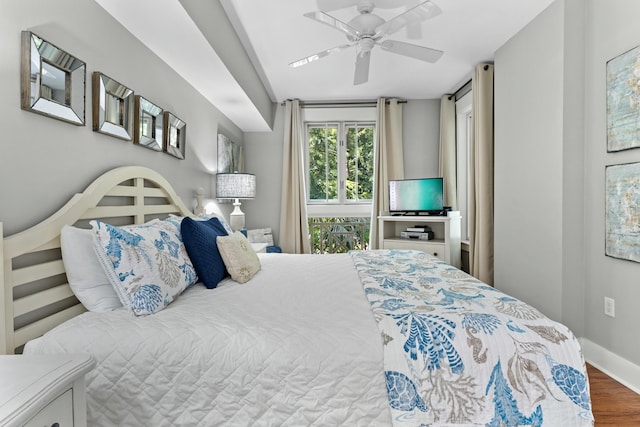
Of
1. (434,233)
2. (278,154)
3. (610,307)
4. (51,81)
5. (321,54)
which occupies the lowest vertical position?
(610,307)

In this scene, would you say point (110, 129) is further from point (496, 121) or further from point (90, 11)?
point (496, 121)

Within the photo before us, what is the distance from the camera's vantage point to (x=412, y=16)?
80.4 inches

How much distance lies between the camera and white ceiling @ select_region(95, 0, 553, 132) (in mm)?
1991

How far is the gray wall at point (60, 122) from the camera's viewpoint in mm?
1220

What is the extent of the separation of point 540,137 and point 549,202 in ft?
1.62

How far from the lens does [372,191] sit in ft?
15.4

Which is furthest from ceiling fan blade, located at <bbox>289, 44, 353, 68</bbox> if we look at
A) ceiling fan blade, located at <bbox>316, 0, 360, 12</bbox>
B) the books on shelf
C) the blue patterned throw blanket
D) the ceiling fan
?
the books on shelf

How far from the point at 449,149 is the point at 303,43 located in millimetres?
2372

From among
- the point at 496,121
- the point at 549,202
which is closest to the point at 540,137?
the point at 549,202

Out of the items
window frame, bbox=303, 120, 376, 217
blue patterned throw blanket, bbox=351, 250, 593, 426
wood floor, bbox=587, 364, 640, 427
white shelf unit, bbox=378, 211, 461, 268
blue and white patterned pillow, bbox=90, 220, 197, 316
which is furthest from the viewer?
window frame, bbox=303, 120, 376, 217

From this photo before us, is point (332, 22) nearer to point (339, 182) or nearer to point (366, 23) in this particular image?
point (366, 23)

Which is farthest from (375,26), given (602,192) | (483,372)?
(483,372)

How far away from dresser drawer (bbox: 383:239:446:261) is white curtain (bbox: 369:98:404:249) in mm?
270

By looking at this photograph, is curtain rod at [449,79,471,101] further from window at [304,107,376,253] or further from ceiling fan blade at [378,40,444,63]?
ceiling fan blade at [378,40,444,63]
